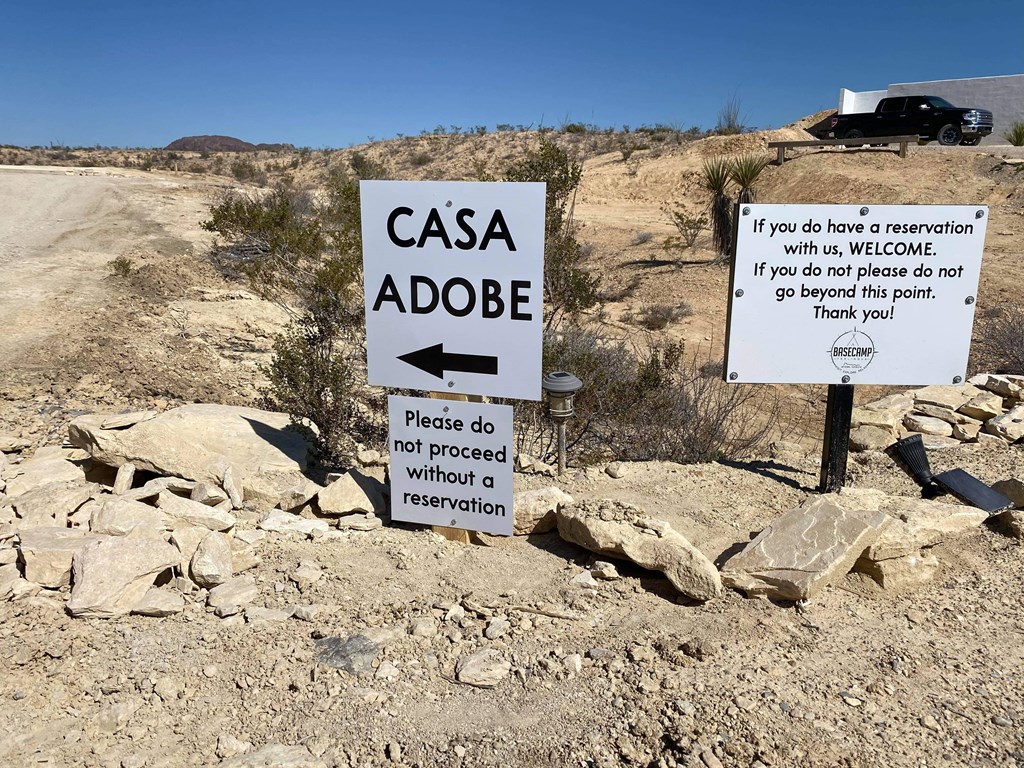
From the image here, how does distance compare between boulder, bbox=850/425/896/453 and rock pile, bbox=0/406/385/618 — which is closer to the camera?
rock pile, bbox=0/406/385/618

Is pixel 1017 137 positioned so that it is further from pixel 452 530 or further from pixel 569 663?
pixel 569 663

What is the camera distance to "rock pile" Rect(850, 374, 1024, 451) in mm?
5586

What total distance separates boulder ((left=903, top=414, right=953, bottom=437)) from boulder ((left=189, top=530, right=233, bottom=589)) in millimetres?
5243

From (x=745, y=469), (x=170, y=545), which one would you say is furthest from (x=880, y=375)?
(x=170, y=545)

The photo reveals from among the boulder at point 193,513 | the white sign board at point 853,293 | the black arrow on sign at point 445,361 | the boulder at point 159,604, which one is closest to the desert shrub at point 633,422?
the white sign board at point 853,293

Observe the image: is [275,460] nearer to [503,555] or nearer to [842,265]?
[503,555]

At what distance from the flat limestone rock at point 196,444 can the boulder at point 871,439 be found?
4085 millimetres

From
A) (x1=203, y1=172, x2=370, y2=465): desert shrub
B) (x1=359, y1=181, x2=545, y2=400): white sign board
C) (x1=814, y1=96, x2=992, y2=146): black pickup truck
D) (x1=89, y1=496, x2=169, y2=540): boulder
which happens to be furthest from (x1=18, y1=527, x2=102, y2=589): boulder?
(x1=814, y1=96, x2=992, y2=146): black pickup truck

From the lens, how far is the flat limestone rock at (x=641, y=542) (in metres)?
3.15

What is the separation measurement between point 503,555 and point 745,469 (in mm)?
2026

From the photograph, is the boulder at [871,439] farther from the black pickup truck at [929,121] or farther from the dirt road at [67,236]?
the black pickup truck at [929,121]

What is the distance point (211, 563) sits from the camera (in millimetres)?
3230

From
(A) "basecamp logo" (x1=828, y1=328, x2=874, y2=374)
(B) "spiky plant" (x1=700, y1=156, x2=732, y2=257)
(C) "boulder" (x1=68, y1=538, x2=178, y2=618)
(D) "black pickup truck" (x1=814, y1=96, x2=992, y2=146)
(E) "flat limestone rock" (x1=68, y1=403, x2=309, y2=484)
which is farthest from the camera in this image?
(D) "black pickup truck" (x1=814, y1=96, x2=992, y2=146)

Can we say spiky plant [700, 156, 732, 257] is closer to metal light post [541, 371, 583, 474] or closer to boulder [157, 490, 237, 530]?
metal light post [541, 371, 583, 474]
